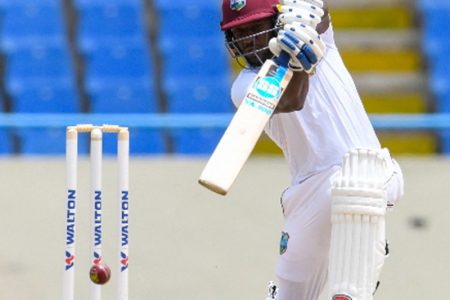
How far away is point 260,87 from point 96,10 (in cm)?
474

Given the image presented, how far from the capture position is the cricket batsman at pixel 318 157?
304 cm

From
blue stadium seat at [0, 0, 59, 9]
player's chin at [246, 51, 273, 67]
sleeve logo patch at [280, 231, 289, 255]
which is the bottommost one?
sleeve logo patch at [280, 231, 289, 255]

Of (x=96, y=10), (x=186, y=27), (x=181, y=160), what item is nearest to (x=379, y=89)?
(x=186, y=27)

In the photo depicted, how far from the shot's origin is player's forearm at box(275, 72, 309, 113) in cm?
312

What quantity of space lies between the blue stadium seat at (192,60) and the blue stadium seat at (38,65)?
1.88 feet

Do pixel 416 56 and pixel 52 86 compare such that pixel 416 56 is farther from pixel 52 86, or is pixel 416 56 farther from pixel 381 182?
pixel 381 182

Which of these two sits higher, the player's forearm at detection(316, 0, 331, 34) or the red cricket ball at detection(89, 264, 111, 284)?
the player's forearm at detection(316, 0, 331, 34)

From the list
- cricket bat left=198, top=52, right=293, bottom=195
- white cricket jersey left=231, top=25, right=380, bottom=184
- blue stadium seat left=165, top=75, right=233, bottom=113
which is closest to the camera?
cricket bat left=198, top=52, right=293, bottom=195

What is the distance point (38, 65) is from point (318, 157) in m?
→ 4.41

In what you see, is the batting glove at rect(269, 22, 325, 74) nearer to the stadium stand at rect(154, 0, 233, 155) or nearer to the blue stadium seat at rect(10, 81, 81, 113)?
the stadium stand at rect(154, 0, 233, 155)

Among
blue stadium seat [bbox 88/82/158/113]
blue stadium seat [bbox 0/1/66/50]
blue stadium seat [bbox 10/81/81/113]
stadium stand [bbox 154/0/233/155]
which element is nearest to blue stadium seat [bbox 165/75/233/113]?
stadium stand [bbox 154/0/233/155]

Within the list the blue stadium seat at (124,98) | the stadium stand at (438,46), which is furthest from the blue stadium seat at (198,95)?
the stadium stand at (438,46)

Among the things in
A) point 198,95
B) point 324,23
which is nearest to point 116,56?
point 198,95

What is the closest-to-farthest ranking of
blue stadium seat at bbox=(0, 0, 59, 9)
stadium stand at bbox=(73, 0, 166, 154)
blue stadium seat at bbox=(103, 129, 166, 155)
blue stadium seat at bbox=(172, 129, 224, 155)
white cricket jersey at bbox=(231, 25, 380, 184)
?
white cricket jersey at bbox=(231, 25, 380, 184), blue stadium seat at bbox=(172, 129, 224, 155), blue stadium seat at bbox=(103, 129, 166, 155), stadium stand at bbox=(73, 0, 166, 154), blue stadium seat at bbox=(0, 0, 59, 9)
